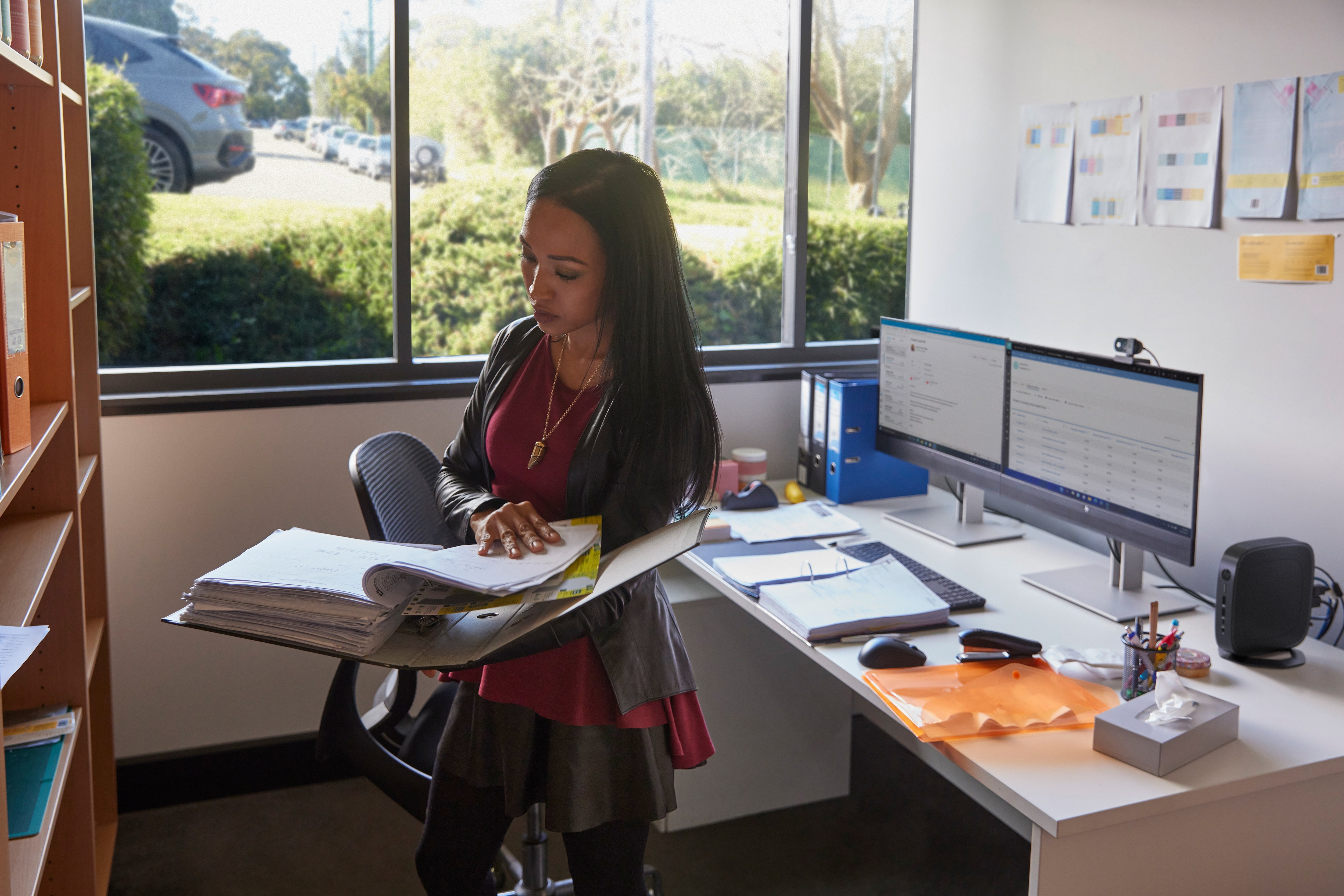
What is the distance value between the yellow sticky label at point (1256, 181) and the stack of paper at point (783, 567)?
1.01 meters

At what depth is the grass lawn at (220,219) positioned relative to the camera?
10.00 feet

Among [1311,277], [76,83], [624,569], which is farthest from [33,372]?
[1311,277]

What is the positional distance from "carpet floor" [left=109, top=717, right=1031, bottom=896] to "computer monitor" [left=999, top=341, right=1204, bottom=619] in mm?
786

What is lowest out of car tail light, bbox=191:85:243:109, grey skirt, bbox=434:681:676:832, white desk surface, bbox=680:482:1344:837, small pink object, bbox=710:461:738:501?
grey skirt, bbox=434:681:676:832

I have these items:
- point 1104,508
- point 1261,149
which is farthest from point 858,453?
point 1261,149

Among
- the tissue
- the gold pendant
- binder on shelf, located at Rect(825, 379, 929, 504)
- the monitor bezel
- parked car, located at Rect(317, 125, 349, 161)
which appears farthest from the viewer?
parked car, located at Rect(317, 125, 349, 161)

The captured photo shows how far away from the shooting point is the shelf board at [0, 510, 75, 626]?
1308 mm

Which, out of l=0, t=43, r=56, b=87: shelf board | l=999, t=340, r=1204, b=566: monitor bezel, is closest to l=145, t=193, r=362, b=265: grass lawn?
l=0, t=43, r=56, b=87: shelf board

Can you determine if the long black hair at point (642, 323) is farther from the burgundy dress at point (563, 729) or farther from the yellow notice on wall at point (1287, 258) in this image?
the yellow notice on wall at point (1287, 258)

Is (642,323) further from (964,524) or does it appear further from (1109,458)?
(964,524)

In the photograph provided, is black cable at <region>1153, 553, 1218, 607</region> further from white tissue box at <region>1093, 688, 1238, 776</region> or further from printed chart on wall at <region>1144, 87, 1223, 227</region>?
printed chart on wall at <region>1144, 87, 1223, 227</region>

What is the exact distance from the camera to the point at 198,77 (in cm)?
302

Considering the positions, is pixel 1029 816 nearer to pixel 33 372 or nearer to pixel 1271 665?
pixel 1271 665

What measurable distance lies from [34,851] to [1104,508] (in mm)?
1781
